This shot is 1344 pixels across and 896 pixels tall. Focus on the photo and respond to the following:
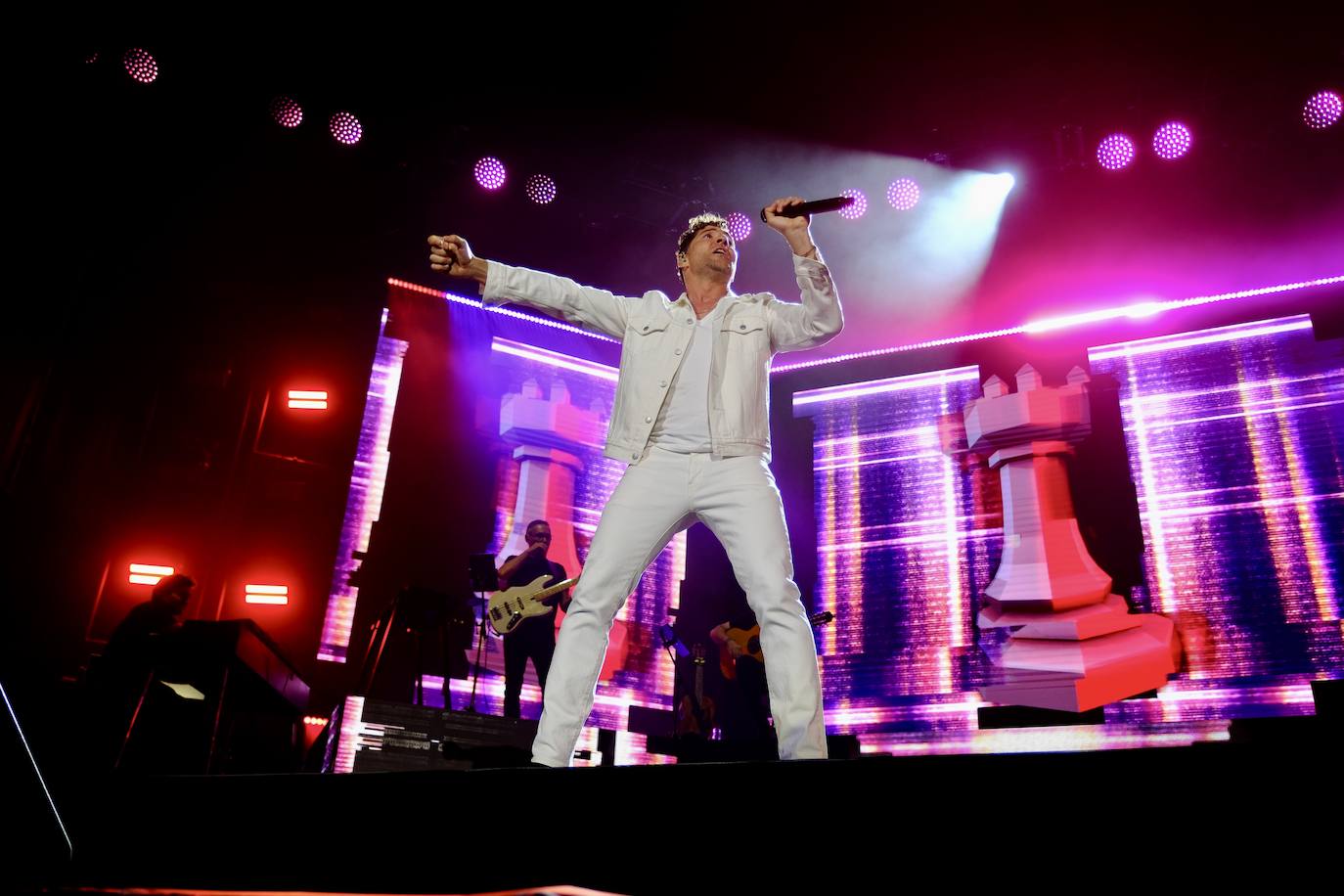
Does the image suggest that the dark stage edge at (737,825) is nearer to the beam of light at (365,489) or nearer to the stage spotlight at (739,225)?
the beam of light at (365,489)

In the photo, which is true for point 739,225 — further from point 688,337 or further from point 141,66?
point 688,337

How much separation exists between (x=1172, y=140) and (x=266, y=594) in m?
7.05

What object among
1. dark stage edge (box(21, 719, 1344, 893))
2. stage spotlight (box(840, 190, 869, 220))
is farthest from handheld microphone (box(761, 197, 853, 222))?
stage spotlight (box(840, 190, 869, 220))

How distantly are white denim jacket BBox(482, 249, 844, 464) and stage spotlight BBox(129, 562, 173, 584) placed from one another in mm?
4560

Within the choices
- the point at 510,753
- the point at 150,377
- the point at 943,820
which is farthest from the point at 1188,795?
the point at 150,377

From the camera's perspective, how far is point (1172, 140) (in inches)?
262

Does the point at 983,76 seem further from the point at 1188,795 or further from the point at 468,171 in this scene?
the point at 1188,795

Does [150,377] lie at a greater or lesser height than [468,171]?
lesser

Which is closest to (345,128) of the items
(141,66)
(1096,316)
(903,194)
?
(141,66)

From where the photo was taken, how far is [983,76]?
21.3 ft

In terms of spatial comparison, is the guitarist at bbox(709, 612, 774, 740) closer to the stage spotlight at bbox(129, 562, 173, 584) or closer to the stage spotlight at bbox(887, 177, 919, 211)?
the stage spotlight at bbox(887, 177, 919, 211)

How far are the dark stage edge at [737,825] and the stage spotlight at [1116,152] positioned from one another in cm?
589

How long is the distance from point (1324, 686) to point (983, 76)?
16.1 ft

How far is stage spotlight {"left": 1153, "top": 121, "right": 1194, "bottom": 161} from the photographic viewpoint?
6.61 metres
